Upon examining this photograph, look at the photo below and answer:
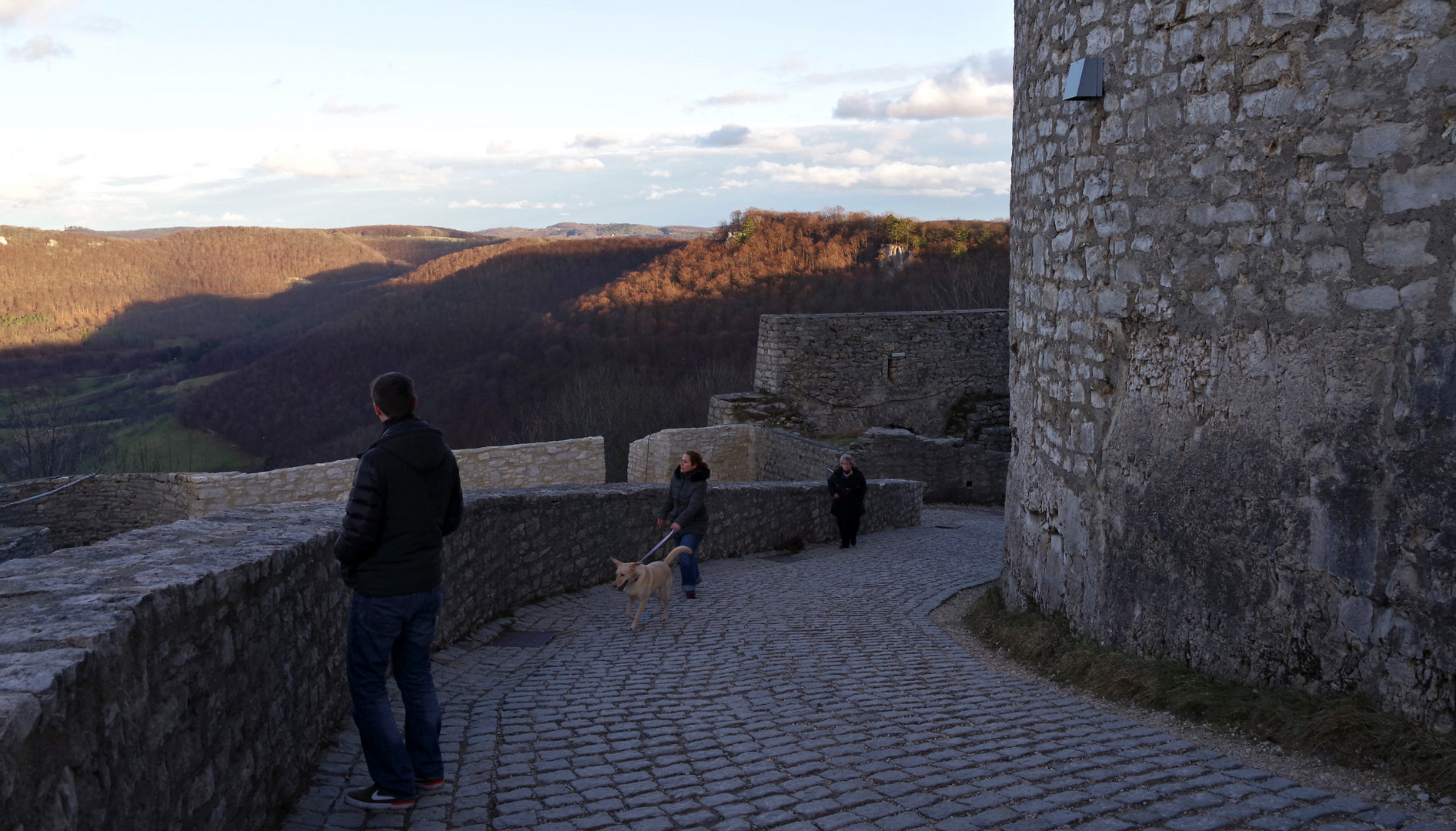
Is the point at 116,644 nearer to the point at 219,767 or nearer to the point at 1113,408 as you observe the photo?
the point at 219,767

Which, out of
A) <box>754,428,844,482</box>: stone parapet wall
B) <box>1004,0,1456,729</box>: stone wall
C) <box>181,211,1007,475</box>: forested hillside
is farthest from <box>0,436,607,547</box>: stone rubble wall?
<box>181,211,1007,475</box>: forested hillside

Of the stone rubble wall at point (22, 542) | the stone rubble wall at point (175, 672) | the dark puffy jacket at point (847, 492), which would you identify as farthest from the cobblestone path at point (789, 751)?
the stone rubble wall at point (22, 542)

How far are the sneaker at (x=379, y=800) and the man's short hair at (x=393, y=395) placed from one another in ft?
4.52

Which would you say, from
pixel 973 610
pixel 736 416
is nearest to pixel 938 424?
pixel 736 416

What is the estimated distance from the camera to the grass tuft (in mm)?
3994

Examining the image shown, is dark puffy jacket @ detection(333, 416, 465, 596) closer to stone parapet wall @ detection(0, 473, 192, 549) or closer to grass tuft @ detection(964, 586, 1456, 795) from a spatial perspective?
grass tuft @ detection(964, 586, 1456, 795)

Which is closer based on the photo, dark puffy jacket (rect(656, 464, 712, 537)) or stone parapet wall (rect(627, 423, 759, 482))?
dark puffy jacket (rect(656, 464, 712, 537))

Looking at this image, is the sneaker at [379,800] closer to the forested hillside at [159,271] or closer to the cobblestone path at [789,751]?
the cobblestone path at [789,751]

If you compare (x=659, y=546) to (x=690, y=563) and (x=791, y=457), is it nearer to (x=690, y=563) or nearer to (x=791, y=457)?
(x=690, y=563)

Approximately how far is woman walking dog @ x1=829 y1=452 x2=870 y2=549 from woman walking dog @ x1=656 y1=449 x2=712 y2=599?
474cm

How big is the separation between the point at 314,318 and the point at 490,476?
75721 millimetres

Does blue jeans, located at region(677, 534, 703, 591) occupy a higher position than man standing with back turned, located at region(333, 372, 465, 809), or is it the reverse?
man standing with back turned, located at region(333, 372, 465, 809)

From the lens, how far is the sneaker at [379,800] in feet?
12.0

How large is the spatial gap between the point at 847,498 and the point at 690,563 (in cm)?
513
